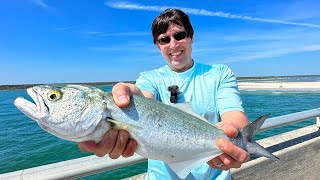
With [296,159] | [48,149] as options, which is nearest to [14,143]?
[48,149]

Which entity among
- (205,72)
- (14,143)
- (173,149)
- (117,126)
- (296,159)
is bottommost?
(14,143)

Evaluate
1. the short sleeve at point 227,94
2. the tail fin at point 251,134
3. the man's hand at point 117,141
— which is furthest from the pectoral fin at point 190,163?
the short sleeve at point 227,94

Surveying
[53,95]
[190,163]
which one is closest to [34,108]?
[53,95]

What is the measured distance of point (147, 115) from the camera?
2098mm

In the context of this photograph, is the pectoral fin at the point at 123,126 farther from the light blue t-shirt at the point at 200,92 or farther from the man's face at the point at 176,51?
the man's face at the point at 176,51

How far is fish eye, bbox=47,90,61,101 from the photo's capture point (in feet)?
6.56

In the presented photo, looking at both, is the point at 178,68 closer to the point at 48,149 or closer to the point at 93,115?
the point at 93,115

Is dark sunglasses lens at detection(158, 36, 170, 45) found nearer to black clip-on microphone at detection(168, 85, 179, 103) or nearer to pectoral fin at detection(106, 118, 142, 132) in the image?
black clip-on microphone at detection(168, 85, 179, 103)

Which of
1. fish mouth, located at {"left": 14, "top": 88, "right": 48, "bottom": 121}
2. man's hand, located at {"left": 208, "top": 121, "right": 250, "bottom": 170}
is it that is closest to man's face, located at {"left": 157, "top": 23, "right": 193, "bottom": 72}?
man's hand, located at {"left": 208, "top": 121, "right": 250, "bottom": 170}

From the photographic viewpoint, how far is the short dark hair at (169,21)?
3029 millimetres

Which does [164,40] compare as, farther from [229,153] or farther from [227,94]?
[229,153]

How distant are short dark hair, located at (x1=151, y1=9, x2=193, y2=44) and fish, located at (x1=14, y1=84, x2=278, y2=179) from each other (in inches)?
41.5

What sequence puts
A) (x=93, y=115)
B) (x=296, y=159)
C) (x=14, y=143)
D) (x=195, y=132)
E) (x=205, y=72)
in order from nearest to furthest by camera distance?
(x=93, y=115), (x=195, y=132), (x=205, y=72), (x=296, y=159), (x=14, y=143)

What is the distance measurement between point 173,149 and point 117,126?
45 cm
